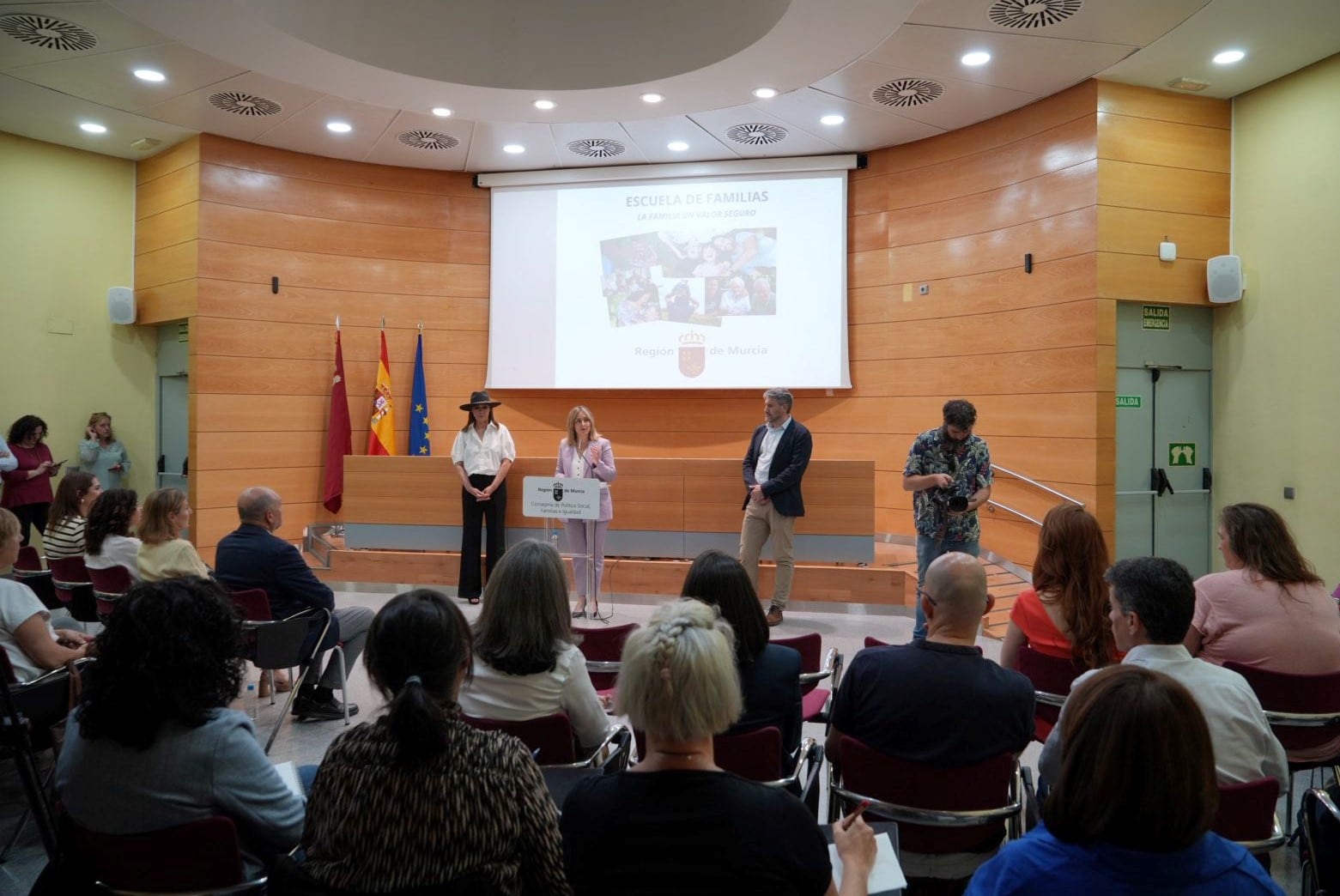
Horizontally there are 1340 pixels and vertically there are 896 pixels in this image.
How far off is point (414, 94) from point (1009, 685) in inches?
256

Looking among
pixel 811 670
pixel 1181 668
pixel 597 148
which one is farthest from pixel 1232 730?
pixel 597 148

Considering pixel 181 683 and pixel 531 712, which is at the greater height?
pixel 181 683

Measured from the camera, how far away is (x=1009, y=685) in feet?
6.91

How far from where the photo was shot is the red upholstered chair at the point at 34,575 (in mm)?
4809

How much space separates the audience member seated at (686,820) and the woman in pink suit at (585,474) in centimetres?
503

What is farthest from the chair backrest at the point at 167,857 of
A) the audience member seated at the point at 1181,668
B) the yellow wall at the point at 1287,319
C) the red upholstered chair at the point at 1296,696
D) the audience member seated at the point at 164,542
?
the yellow wall at the point at 1287,319

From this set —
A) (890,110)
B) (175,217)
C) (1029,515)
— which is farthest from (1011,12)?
(175,217)

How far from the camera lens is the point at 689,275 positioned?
876 cm

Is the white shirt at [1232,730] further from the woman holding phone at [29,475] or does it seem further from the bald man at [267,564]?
the woman holding phone at [29,475]

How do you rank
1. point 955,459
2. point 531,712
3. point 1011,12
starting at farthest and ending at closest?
1. point 1011,12
2. point 955,459
3. point 531,712

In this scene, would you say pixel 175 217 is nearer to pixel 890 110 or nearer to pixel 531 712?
pixel 890 110

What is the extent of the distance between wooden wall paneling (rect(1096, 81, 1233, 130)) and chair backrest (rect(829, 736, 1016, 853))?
619 cm

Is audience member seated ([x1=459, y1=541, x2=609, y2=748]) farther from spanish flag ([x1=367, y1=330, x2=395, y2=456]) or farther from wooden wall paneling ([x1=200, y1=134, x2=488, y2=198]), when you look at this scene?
wooden wall paneling ([x1=200, y1=134, x2=488, y2=198])

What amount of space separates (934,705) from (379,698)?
3306mm
